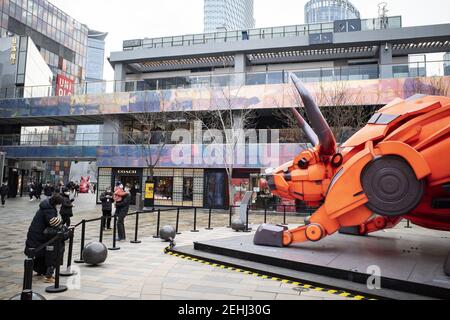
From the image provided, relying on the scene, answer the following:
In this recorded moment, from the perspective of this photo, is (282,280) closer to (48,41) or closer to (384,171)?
(384,171)

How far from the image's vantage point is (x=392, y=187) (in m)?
6.74

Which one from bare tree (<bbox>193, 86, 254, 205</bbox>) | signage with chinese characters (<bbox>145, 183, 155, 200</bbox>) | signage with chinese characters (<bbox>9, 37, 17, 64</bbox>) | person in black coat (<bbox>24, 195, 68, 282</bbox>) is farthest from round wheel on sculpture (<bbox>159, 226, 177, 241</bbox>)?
signage with chinese characters (<bbox>9, 37, 17, 64</bbox>)

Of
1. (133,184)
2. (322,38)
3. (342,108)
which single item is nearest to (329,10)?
(322,38)

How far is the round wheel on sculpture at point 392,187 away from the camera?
6625mm

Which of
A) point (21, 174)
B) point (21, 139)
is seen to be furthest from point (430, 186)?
point (21, 174)

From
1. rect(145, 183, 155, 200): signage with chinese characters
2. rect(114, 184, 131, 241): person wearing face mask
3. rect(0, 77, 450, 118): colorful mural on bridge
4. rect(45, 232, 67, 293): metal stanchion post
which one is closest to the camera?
rect(45, 232, 67, 293): metal stanchion post

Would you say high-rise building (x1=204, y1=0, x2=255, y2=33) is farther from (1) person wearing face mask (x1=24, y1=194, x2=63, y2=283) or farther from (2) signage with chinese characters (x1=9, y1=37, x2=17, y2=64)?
(1) person wearing face mask (x1=24, y1=194, x2=63, y2=283)

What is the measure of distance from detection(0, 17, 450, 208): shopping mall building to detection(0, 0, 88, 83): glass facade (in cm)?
2060

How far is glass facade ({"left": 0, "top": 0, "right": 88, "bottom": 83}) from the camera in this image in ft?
155

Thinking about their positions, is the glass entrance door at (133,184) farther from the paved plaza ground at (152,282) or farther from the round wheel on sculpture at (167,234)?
the paved plaza ground at (152,282)

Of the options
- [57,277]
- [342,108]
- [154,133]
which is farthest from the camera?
[154,133]

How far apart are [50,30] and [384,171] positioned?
60.2 meters

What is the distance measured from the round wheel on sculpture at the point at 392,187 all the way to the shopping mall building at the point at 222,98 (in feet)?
48.3
